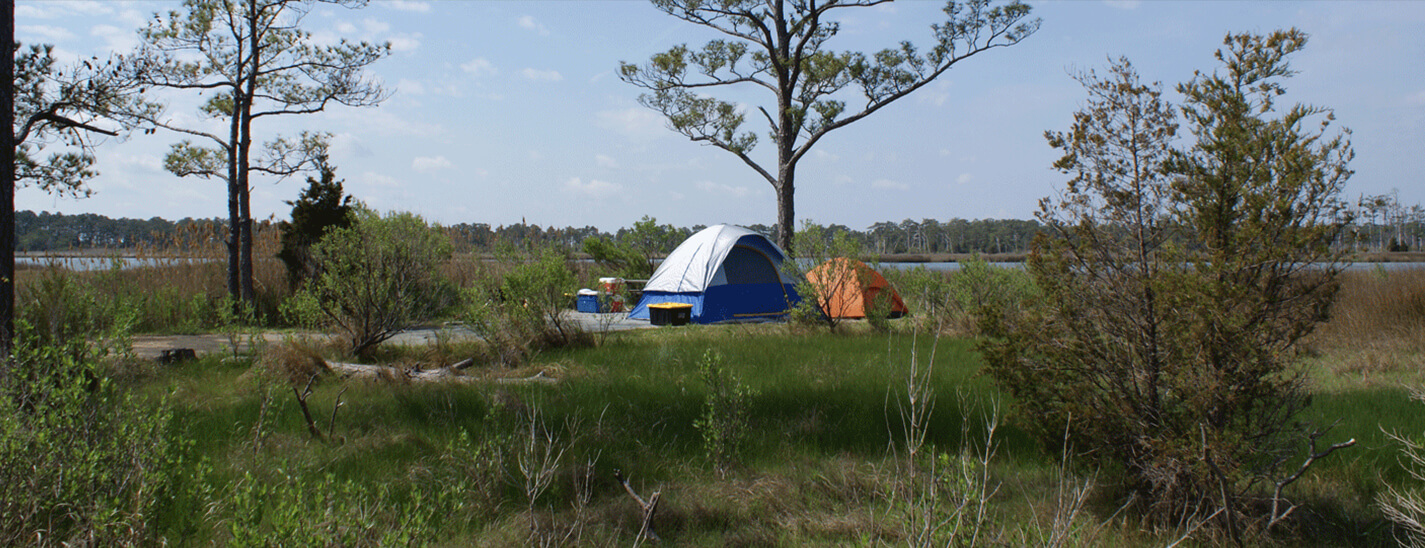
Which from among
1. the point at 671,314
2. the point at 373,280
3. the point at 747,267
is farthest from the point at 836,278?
the point at 373,280

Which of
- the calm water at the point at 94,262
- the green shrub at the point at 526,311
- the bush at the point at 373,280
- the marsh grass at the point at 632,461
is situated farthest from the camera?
the calm water at the point at 94,262

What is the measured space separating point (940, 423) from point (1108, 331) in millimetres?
1796

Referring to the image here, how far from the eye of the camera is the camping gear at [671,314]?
1288 cm

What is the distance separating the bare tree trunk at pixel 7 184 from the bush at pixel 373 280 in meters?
2.43

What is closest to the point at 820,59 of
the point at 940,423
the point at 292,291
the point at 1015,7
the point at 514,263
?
the point at 1015,7

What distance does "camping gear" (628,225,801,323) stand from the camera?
45.5 ft

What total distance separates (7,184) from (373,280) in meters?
2.89

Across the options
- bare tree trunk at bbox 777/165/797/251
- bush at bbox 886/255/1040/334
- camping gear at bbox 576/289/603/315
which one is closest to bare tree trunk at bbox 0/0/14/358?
bush at bbox 886/255/1040/334

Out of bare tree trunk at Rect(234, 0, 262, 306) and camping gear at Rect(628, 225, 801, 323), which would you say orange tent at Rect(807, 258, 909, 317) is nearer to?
camping gear at Rect(628, 225, 801, 323)

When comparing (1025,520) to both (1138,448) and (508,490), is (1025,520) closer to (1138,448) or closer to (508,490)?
(1138,448)

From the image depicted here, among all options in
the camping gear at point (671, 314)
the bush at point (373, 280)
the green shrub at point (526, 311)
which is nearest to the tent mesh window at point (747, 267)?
the camping gear at point (671, 314)

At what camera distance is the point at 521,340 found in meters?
7.91

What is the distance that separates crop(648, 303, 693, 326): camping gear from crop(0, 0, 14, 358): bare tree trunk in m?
8.70

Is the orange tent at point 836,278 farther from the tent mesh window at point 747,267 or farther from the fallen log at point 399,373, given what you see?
the fallen log at point 399,373
